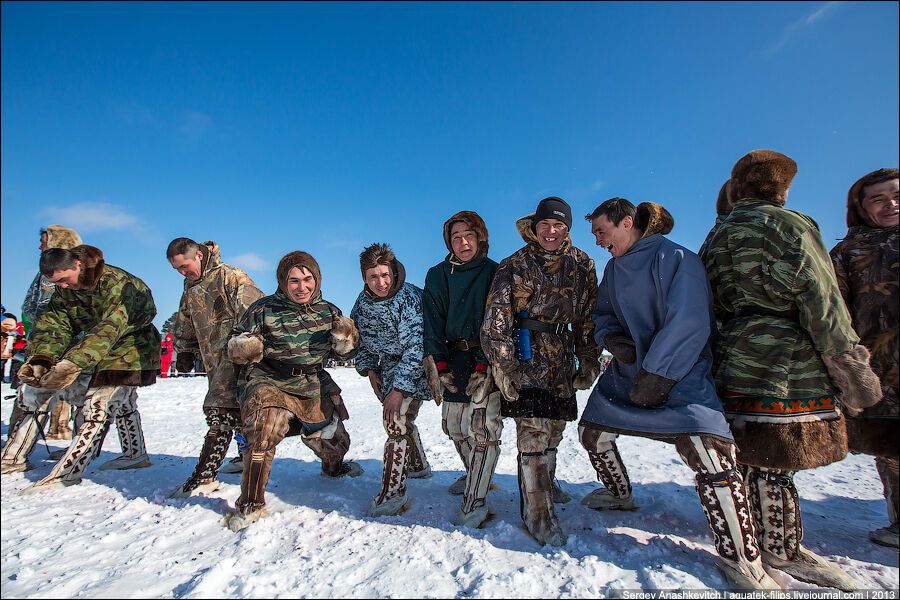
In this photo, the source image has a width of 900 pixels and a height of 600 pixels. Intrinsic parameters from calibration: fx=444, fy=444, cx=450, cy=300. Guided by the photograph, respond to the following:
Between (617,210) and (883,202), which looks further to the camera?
(883,202)

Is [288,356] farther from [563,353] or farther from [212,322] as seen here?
[563,353]

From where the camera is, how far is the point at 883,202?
3031 mm

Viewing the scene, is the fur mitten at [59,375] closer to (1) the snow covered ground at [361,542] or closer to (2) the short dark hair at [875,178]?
(1) the snow covered ground at [361,542]

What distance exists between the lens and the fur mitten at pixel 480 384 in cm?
316

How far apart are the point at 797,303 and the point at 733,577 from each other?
4.78 ft

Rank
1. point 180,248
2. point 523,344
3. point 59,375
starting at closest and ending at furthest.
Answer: point 523,344
point 59,375
point 180,248

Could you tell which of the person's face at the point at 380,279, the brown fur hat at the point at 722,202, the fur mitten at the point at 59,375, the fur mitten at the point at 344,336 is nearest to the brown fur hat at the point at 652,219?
the brown fur hat at the point at 722,202

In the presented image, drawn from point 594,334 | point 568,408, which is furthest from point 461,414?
point 594,334

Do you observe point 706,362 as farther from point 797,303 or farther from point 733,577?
point 733,577

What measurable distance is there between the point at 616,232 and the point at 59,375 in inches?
190

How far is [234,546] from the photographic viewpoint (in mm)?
2682

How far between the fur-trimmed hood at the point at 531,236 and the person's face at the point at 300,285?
5.76ft

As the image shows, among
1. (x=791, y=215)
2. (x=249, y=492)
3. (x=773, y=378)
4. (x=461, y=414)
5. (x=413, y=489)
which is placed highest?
(x=791, y=215)

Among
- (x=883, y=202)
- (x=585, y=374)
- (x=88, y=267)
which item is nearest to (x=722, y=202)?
(x=883, y=202)
